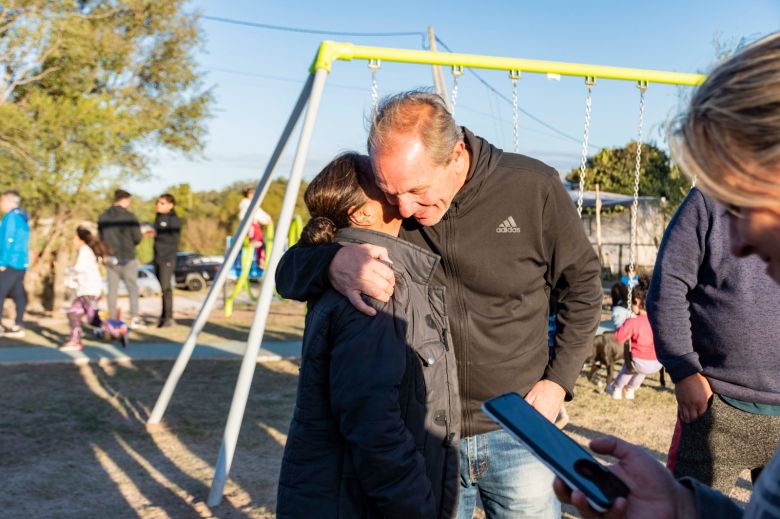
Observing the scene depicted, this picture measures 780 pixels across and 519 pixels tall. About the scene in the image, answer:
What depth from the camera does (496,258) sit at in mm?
2355

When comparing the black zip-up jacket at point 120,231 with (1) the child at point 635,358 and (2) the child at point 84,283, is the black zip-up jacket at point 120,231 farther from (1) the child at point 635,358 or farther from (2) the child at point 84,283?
(1) the child at point 635,358

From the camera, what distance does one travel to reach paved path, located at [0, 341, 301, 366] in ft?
28.2

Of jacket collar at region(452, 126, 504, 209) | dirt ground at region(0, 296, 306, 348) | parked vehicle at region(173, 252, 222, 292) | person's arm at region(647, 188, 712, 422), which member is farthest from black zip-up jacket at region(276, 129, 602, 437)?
parked vehicle at region(173, 252, 222, 292)

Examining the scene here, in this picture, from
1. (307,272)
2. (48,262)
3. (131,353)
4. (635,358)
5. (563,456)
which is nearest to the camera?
(563,456)

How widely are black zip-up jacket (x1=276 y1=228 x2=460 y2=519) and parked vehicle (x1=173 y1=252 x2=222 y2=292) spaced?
18.9 m

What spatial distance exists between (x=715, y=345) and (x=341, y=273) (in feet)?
4.40

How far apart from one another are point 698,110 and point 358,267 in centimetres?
102

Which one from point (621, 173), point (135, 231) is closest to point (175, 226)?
point (135, 231)

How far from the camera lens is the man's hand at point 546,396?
7.90ft

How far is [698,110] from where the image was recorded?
1046 millimetres

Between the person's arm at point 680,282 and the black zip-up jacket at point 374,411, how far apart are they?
881 mm

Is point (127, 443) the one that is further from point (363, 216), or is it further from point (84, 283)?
point (84, 283)

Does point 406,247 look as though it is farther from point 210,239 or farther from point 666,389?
point 210,239

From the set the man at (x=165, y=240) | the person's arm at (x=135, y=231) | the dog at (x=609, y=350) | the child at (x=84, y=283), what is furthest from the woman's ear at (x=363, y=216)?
the man at (x=165, y=240)
